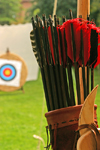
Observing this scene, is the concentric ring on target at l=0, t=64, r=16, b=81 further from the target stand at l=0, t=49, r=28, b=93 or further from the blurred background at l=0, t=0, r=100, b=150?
the blurred background at l=0, t=0, r=100, b=150

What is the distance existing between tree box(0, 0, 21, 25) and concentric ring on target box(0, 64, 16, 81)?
3409 millimetres

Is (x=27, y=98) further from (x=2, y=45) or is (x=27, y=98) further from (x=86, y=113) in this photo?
(x=86, y=113)

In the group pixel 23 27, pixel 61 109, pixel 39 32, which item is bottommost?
pixel 61 109

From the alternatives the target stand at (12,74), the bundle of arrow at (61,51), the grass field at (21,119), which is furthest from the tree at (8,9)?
the bundle of arrow at (61,51)

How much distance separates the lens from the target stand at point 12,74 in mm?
3469

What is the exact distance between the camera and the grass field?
176 centimetres

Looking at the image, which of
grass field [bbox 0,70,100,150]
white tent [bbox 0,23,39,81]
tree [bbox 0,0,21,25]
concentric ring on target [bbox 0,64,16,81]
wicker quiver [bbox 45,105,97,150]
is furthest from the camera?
tree [bbox 0,0,21,25]

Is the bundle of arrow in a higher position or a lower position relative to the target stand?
higher

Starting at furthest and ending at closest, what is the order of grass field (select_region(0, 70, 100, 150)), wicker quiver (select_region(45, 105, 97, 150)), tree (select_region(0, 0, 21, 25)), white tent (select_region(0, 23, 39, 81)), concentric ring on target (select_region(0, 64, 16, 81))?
tree (select_region(0, 0, 21, 25)) < white tent (select_region(0, 23, 39, 81)) < concentric ring on target (select_region(0, 64, 16, 81)) < grass field (select_region(0, 70, 100, 150)) < wicker quiver (select_region(45, 105, 97, 150))

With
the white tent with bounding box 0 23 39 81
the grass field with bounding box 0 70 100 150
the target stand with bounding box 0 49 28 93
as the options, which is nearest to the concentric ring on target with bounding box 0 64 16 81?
the target stand with bounding box 0 49 28 93

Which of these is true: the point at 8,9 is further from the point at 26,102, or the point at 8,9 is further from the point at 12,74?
the point at 26,102

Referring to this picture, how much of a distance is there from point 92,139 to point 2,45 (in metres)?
3.90

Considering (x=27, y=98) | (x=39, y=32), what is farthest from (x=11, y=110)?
(x=39, y=32)

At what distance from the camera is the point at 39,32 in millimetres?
507
